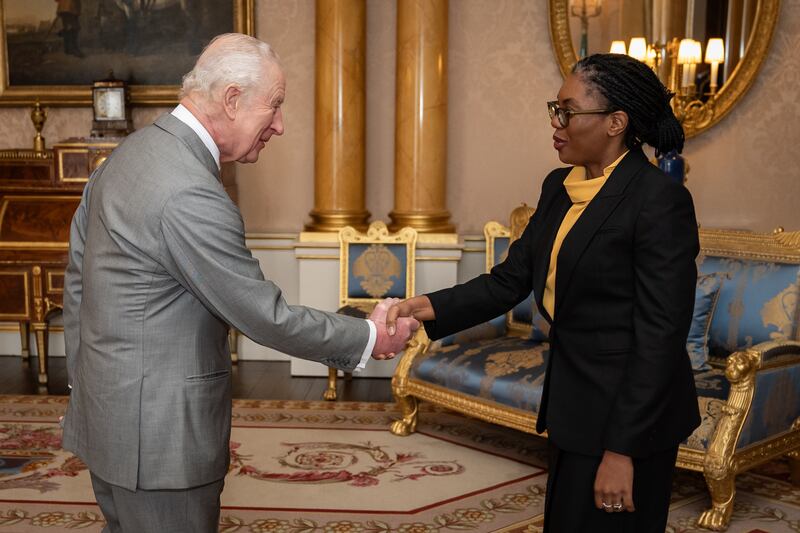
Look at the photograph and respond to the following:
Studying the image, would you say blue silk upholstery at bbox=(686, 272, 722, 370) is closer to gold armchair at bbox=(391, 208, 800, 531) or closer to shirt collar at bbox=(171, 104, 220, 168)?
gold armchair at bbox=(391, 208, 800, 531)

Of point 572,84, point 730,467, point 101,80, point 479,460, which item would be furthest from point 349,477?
point 101,80

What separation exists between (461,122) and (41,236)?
120 inches

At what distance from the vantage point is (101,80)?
622 centimetres

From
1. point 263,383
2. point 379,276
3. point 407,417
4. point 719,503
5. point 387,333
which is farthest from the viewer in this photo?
point 263,383

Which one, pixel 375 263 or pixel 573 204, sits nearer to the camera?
pixel 573 204

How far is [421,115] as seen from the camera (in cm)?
615

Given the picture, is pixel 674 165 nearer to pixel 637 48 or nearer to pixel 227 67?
pixel 637 48

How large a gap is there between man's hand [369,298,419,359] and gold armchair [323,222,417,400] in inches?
Result: 131

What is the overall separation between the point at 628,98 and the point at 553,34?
4.48m

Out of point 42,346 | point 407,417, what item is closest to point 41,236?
point 42,346

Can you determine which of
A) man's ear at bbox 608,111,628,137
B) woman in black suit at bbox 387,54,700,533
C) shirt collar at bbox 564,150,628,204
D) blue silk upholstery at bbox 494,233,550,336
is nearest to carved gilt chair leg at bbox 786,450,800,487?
blue silk upholstery at bbox 494,233,550,336

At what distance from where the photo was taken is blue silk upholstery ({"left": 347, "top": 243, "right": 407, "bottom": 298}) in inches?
230

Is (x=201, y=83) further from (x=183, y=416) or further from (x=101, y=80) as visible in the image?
(x=101, y=80)

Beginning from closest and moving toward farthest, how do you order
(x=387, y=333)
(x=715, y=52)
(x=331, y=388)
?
(x=387, y=333), (x=715, y=52), (x=331, y=388)
